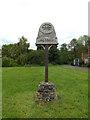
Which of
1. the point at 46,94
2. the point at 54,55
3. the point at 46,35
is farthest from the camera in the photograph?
the point at 54,55

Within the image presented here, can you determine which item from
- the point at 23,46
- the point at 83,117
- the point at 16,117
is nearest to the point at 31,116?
the point at 16,117

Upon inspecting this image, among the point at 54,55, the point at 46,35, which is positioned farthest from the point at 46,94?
the point at 54,55

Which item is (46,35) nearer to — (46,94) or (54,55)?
(46,94)

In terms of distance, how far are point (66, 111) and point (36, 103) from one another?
1.46 meters

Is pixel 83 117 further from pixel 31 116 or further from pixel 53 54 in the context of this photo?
pixel 53 54

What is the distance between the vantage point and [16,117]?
360 centimetres

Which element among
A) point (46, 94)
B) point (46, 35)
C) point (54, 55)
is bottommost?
point (46, 94)

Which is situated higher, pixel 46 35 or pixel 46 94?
pixel 46 35

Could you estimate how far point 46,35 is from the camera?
17.0ft

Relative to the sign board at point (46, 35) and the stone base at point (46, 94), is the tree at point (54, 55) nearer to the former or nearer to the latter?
the sign board at point (46, 35)

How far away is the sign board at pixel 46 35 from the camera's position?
16.9 ft

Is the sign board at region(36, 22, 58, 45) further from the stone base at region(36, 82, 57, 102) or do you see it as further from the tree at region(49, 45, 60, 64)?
the tree at region(49, 45, 60, 64)

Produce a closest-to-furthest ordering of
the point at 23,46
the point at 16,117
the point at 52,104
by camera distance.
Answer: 1. the point at 16,117
2. the point at 52,104
3. the point at 23,46

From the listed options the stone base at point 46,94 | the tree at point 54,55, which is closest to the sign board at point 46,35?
the stone base at point 46,94
